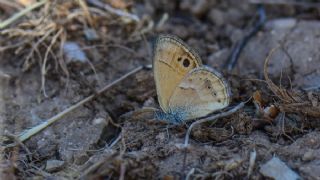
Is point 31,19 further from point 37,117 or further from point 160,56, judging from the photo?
point 160,56

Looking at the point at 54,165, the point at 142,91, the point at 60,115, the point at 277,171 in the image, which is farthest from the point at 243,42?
the point at 54,165

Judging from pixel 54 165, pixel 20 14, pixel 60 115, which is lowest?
pixel 54 165

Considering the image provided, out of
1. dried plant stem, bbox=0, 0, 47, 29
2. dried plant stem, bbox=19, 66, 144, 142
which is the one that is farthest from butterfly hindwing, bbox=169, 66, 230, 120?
dried plant stem, bbox=0, 0, 47, 29

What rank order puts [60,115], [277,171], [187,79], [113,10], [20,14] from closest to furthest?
[277,171], [187,79], [60,115], [20,14], [113,10]

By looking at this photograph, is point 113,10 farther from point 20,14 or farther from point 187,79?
point 187,79

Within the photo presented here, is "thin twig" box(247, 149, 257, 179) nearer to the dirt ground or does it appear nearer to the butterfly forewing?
the dirt ground

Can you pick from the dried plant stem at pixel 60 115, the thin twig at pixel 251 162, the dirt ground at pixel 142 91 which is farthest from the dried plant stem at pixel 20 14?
the thin twig at pixel 251 162
